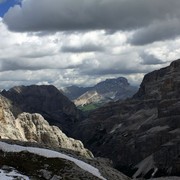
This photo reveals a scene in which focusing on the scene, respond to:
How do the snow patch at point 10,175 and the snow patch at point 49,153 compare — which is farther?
the snow patch at point 49,153

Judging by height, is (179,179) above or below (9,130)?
below

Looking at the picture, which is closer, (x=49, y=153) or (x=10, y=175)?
(x=10, y=175)

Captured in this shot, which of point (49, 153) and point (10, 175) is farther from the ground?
point (49, 153)

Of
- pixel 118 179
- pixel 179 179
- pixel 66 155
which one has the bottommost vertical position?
pixel 179 179

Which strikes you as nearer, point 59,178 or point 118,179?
point 59,178

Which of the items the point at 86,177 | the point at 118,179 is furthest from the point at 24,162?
the point at 118,179

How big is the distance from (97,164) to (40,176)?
1408cm

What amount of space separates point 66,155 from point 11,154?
8.59 metres

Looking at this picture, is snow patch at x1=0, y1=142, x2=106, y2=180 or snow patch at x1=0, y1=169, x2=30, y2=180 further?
snow patch at x1=0, y1=142, x2=106, y2=180

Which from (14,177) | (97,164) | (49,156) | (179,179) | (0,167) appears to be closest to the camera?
(14,177)

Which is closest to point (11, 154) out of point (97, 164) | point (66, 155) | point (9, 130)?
point (66, 155)

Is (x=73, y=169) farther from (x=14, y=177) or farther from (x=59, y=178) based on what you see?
(x=14, y=177)

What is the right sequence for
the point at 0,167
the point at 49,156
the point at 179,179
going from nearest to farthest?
the point at 0,167 < the point at 49,156 < the point at 179,179

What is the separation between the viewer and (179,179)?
632ft
